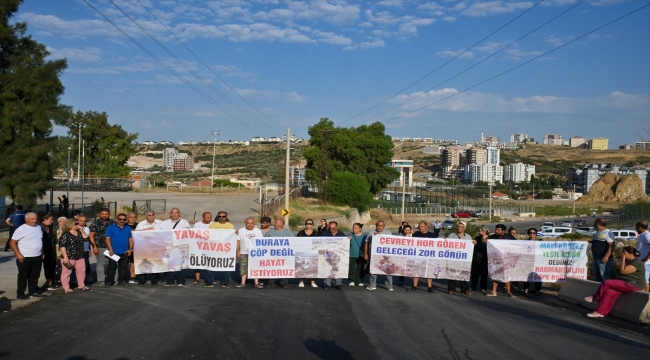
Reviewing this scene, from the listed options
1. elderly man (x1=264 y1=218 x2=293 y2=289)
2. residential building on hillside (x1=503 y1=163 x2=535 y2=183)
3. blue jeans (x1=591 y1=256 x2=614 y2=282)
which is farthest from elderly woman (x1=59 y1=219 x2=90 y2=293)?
residential building on hillside (x1=503 y1=163 x2=535 y2=183)

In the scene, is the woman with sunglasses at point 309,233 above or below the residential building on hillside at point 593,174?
below

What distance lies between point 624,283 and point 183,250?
32.1 ft

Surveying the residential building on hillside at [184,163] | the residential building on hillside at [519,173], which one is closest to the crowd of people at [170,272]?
the residential building on hillside at [184,163]

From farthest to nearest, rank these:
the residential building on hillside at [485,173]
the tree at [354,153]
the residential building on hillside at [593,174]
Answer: the residential building on hillside at [485,173]
the residential building on hillside at [593,174]
the tree at [354,153]

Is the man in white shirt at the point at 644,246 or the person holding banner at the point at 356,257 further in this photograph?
the person holding banner at the point at 356,257

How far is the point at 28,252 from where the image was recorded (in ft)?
40.2

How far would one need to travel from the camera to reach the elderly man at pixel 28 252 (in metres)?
12.1

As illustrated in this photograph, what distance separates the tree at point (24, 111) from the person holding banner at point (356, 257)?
69.7ft

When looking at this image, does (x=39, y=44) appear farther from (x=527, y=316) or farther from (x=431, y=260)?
(x=527, y=316)

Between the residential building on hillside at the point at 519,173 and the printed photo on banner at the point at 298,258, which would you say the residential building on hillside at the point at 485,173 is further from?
the printed photo on banner at the point at 298,258

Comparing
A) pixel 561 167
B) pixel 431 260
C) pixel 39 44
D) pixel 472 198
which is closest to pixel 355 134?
pixel 472 198

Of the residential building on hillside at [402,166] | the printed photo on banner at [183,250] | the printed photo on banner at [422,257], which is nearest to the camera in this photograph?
the printed photo on banner at [183,250]

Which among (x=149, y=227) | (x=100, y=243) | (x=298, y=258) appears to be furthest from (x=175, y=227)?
(x=298, y=258)

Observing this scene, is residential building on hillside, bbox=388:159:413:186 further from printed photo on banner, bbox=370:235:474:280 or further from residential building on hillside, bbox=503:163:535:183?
residential building on hillside, bbox=503:163:535:183
